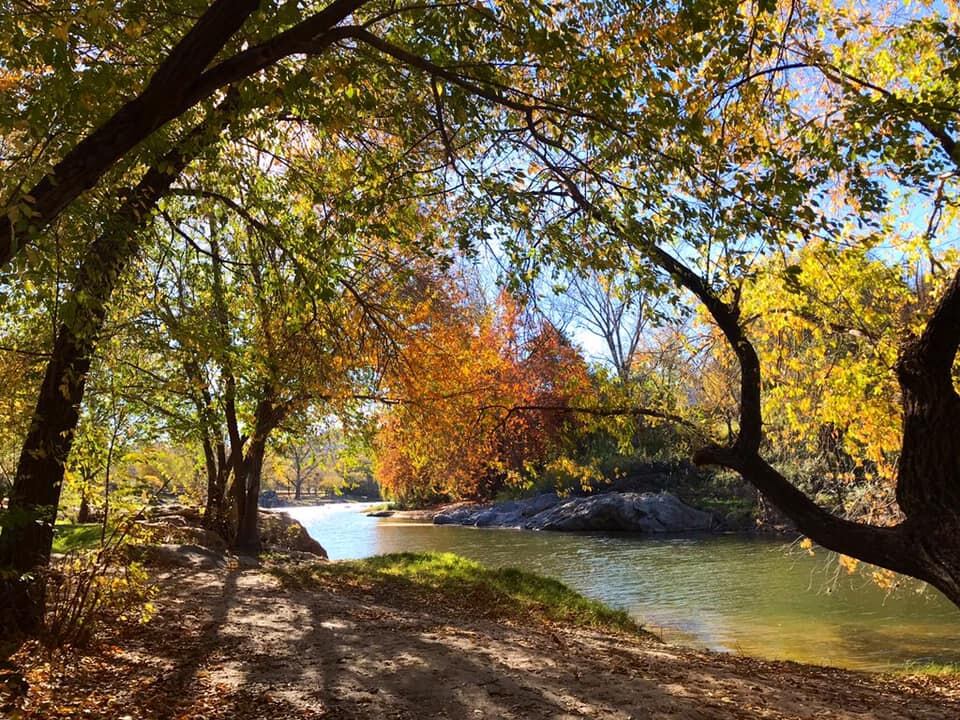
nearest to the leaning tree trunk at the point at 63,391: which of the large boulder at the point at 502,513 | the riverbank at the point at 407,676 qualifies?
the riverbank at the point at 407,676

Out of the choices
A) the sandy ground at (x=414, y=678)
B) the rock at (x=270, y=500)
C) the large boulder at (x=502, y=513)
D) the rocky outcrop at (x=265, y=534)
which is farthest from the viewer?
the rock at (x=270, y=500)

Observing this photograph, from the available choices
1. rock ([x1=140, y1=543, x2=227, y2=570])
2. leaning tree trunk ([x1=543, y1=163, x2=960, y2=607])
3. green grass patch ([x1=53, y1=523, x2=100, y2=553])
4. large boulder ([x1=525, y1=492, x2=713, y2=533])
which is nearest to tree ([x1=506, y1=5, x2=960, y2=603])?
leaning tree trunk ([x1=543, y1=163, x2=960, y2=607])

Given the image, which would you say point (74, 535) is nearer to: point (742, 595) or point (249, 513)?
point (249, 513)

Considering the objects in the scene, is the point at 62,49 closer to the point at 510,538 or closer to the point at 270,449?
the point at 270,449

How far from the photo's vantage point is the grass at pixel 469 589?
10631mm

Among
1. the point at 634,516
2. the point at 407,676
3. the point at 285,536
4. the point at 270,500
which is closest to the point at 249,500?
the point at 285,536

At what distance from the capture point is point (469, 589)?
12.1 meters

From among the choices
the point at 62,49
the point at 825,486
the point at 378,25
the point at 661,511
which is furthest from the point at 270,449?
the point at 661,511

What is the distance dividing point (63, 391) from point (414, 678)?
3.70m

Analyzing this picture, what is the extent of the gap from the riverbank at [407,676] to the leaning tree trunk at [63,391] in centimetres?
87

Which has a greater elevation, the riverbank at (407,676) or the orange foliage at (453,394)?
the orange foliage at (453,394)

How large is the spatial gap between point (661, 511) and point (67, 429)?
24926 millimetres

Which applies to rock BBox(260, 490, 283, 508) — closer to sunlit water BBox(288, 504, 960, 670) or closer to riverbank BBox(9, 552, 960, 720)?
sunlit water BBox(288, 504, 960, 670)

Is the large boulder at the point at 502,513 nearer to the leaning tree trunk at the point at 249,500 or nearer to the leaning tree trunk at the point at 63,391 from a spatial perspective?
the leaning tree trunk at the point at 249,500
